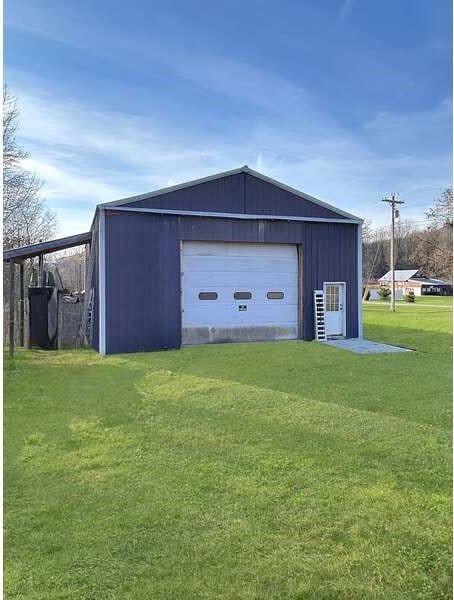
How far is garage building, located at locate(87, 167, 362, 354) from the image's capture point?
27.7ft

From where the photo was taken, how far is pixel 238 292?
928cm

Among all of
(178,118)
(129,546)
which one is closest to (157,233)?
(178,118)

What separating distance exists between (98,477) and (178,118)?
10.4 ft

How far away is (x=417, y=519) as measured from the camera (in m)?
2.26

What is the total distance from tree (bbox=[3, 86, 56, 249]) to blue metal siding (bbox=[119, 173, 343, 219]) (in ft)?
8.89

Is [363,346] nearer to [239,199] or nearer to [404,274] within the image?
[239,199]

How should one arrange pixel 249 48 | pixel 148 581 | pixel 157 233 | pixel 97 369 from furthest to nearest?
pixel 157 233, pixel 97 369, pixel 249 48, pixel 148 581

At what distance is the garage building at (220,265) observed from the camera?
332 inches

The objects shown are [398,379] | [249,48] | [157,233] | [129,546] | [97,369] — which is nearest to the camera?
[129,546]

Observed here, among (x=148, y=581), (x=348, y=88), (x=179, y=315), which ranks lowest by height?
(x=148, y=581)

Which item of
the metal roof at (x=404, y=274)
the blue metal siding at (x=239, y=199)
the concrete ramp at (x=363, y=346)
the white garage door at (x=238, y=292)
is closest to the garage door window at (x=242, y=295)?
the white garage door at (x=238, y=292)

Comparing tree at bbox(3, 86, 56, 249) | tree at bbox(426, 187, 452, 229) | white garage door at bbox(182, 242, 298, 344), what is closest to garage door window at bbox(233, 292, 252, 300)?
white garage door at bbox(182, 242, 298, 344)

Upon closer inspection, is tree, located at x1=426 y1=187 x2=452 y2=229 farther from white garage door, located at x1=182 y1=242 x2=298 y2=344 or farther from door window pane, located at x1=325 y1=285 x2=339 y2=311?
door window pane, located at x1=325 y1=285 x2=339 y2=311

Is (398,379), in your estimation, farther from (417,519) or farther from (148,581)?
(148,581)
